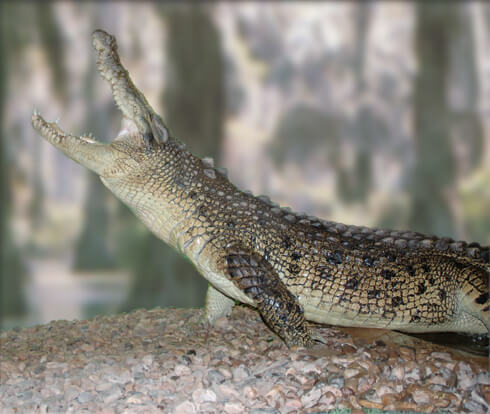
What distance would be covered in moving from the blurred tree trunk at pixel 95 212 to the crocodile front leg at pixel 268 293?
4.93 meters

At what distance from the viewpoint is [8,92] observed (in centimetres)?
746

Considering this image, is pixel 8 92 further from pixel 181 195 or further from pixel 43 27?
pixel 181 195

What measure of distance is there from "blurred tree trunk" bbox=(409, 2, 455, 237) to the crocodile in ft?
16.9

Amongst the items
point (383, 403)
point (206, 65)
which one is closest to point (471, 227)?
point (206, 65)

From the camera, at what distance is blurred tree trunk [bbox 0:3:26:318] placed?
7.38 metres

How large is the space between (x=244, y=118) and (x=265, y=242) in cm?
509

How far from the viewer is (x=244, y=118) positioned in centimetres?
809

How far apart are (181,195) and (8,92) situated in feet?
18.0

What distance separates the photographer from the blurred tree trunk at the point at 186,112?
7566 mm

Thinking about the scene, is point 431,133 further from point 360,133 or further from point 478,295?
point 478,295

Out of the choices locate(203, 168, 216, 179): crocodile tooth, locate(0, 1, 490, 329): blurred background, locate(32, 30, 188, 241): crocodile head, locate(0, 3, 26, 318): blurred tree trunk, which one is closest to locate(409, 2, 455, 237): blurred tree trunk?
locate(0, 1, 490, 329): blurred background

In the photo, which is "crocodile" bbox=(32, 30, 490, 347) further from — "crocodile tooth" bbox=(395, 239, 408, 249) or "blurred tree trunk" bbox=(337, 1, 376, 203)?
"blurred tree trunk" bbox=(337, 1, 376, 203)

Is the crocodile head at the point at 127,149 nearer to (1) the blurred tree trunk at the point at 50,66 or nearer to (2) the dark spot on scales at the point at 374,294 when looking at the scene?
(2) the dark spot on scales at the point at 374,294

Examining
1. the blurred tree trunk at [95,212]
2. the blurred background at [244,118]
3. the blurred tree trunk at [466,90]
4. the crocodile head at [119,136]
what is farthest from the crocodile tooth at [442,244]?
the blurred tree trunk at [466,90]
